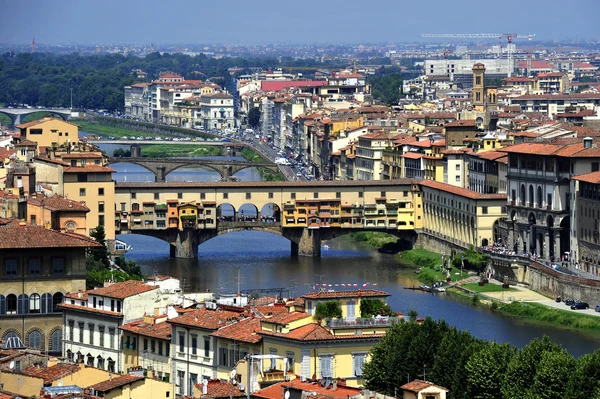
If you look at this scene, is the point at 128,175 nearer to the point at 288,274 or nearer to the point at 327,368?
the point at 288,274

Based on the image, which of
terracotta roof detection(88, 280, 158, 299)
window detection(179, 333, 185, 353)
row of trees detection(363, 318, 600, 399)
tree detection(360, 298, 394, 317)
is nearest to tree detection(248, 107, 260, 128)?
terracotta roof detection(88, 280, 158, 299)

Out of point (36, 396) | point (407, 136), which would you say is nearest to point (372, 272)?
point (407, 136)

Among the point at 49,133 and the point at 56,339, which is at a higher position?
the point at 49,133

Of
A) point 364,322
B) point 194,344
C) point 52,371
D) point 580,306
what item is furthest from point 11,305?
point 580,306

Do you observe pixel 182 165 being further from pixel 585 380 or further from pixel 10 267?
pixel 585 380

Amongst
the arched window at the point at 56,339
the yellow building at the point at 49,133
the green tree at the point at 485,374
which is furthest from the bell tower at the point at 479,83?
the green tree at the point at 485,374

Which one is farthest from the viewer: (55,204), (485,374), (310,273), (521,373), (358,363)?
(310,273)
